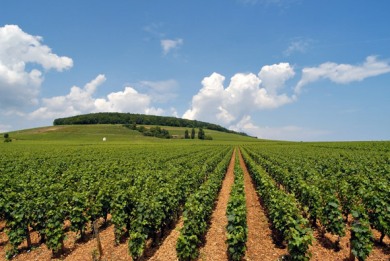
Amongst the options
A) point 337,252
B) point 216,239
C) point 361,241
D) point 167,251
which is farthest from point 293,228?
point 167,251

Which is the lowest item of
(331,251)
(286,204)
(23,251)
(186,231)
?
(23,251)

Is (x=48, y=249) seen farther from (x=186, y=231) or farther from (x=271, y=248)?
(x=271, y=248)

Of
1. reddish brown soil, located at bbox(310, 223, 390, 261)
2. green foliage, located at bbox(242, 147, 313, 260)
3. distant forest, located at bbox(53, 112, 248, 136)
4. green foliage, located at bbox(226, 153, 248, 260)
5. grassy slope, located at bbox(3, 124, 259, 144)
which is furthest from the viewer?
distant forest, located at bbox(53, 112, 248, 136)

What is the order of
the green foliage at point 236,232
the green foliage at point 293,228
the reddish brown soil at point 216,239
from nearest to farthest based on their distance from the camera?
the green foliage at point 293,228 → the green foliage at point 236,232 → the reddish brown soil at point 216,239

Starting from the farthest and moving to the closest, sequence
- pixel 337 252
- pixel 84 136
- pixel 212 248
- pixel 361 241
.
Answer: pixel 84 136
pixel 212 248
pixel 337 252
pixel 361 241

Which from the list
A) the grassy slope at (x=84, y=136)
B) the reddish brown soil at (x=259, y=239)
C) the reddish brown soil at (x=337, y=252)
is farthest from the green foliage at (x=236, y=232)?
the grassy slope at (x=84, y=136)

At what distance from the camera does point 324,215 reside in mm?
12211

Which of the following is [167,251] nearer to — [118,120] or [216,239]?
[216,239]

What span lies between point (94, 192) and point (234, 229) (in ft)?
30.2

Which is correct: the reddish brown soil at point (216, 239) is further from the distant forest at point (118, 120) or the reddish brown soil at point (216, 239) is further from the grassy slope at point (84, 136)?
the distant forest at point (118, 120)

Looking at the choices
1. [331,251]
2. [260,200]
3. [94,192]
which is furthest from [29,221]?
[260,200]

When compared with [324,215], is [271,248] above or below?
below

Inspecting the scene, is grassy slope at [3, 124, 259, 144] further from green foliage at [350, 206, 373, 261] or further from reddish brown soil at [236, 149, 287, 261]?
green foliage at [350, 206, 373, 261]

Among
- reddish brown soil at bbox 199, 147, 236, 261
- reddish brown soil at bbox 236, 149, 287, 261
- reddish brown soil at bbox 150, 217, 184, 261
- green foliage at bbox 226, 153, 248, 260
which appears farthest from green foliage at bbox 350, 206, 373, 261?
reddish brown soil at bbox 150, 217, 184, 261
